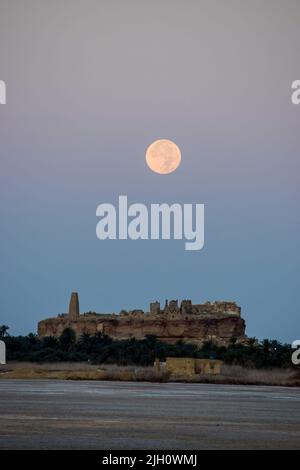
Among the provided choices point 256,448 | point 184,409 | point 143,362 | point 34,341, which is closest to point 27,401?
point 184,409

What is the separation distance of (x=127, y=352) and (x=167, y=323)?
2751 inches

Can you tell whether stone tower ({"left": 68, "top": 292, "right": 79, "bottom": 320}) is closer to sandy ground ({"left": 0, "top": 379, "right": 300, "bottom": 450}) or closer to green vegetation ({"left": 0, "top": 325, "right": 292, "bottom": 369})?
green vegetation ({"left": 0, "top": 325, "right": 292, "bottom": 369})

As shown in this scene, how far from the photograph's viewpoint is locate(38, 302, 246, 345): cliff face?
166 meters

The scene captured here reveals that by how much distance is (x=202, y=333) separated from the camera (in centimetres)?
16612

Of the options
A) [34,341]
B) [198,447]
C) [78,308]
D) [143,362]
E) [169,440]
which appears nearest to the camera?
[198,447]

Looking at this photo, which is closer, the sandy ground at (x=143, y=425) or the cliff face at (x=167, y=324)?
the sandy ground at (x=143, y=425)

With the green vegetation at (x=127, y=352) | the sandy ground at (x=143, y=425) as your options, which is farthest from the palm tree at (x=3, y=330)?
the sandy ground at (x=143, y=425)
